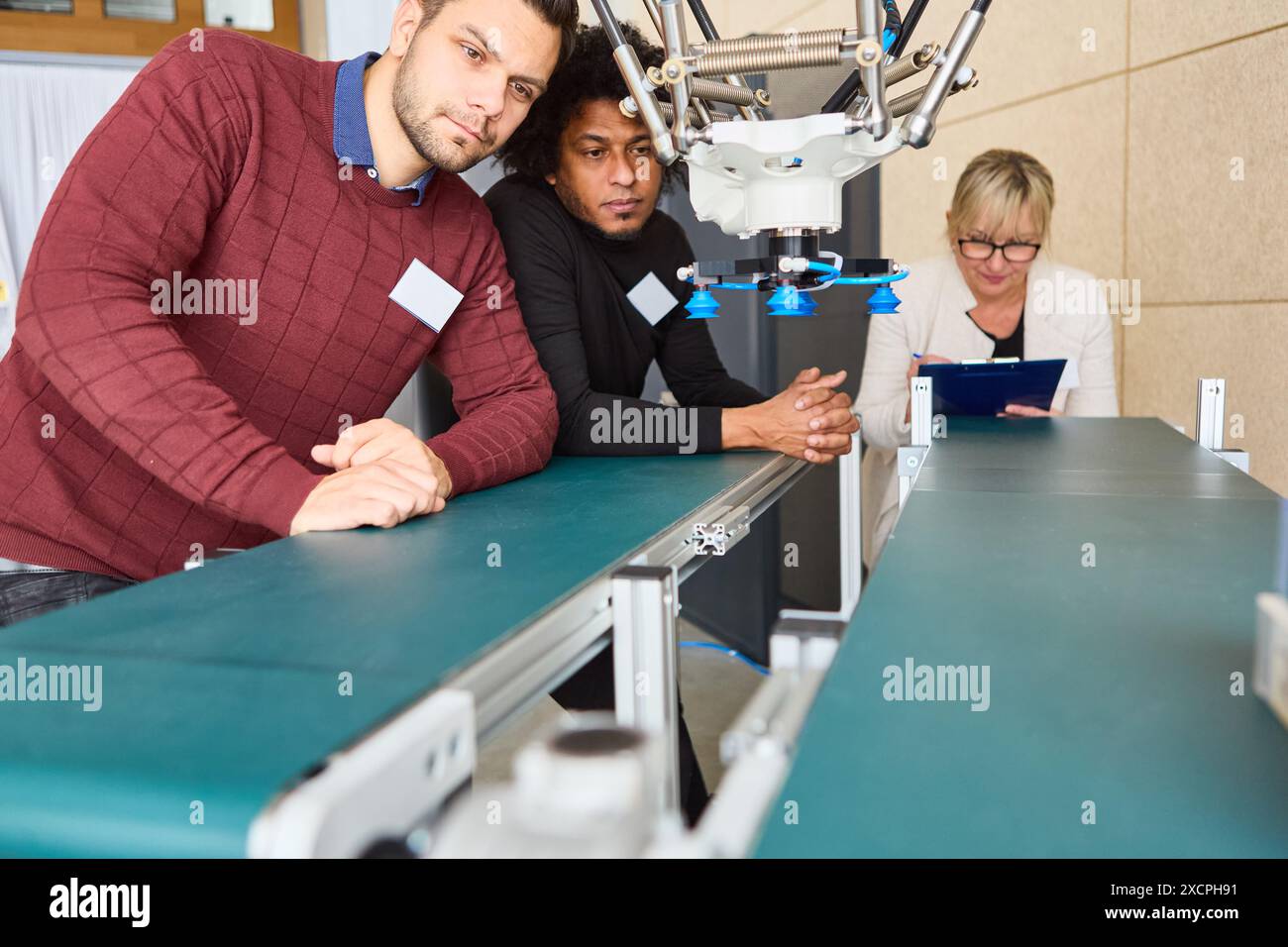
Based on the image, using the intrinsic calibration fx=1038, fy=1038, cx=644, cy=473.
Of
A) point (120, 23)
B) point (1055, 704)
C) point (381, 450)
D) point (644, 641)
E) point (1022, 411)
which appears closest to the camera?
point (1055, 704)

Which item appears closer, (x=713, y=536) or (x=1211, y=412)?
(x=713, y=536)

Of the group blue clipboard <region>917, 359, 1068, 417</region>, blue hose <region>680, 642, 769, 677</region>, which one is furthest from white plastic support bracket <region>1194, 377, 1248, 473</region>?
blue hose <region>680, 642, 769, 677</region>

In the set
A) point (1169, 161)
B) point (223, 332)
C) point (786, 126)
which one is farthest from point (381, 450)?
point (1169, 161)

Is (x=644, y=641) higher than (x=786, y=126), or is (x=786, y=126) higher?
(x=786, y=126)

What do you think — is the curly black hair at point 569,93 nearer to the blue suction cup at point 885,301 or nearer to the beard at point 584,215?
the beard at point 584,215

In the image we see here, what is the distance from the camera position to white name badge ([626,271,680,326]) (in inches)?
83.9

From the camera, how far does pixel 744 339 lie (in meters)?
3.61

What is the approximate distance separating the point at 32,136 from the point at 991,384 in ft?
10.7

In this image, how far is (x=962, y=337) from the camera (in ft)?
8.05

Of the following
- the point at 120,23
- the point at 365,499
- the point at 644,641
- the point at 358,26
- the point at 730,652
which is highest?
the point at 120,23

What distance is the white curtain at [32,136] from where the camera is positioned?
11.3 feet

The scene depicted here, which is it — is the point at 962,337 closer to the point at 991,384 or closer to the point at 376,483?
the point at 991,384

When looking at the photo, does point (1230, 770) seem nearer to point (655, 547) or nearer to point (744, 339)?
point (655, 547)

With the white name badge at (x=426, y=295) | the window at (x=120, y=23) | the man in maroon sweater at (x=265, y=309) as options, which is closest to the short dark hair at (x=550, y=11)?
the man in maroon sweater at (x=265, y=309)
